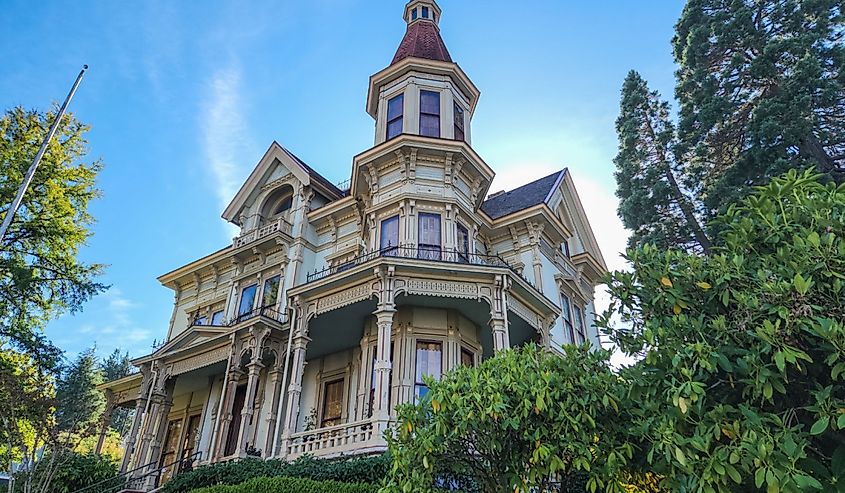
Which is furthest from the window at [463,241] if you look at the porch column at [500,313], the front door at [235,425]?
the front door at [235,425]

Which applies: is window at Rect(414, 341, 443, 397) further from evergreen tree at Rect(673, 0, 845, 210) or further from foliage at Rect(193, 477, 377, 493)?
evergreen tree at Rect(673, 0, 845, 210)

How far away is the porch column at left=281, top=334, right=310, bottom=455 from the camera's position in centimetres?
1291

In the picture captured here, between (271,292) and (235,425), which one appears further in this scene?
(271,292)

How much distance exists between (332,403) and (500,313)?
6.22 meters

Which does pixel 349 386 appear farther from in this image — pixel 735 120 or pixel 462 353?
pixel 735 120

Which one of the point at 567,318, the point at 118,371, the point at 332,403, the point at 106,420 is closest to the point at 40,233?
the point at 106,420

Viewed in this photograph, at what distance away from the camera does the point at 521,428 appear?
19.8 ft

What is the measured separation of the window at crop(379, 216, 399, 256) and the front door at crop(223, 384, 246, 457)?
23.0 ft

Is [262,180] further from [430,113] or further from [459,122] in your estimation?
[459,122]

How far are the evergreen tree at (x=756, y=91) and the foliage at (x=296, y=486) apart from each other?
41.8 feet

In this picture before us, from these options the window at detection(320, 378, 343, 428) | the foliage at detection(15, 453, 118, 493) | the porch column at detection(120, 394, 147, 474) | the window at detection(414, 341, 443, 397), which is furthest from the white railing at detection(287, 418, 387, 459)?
the foliage at detection(15, 453, 118, 493)

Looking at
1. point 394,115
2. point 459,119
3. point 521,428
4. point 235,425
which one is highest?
point 459,119

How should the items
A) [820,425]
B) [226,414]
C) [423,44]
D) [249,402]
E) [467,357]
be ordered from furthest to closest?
[423,44] → [226,414] → [249,402] → [467,357] → [820,425]

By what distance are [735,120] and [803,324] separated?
15495mm
